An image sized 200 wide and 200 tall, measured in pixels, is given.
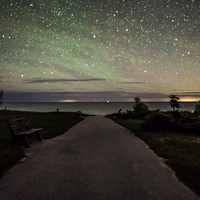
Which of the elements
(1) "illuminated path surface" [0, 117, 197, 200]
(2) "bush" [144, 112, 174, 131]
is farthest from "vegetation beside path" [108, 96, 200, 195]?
(1) "illuminated path surface" [0, 117, 197, 200]

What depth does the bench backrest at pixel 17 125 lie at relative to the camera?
769 centimetres

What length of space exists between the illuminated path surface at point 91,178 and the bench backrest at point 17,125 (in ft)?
6.41

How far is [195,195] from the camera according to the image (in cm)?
369

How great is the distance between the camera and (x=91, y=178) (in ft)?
14.4

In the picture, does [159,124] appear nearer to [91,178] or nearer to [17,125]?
[17,125]

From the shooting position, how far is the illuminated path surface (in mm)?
3662

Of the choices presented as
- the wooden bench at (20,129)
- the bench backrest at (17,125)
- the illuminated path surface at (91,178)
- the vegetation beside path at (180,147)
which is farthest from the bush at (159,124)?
the bench backrest at (17,125)

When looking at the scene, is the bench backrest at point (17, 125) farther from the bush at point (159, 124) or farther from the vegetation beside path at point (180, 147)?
the bush at point (159, 124)

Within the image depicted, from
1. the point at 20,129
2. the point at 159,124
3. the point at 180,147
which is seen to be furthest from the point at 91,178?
the point at 159,124

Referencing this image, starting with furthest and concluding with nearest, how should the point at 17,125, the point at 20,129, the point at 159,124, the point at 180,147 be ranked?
the point at 159,124, the point at 20,129, the point at 17,125, the point at 180,147

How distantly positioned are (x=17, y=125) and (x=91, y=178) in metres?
5.03

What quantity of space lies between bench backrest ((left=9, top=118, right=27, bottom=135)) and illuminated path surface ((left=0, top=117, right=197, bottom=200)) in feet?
6.41

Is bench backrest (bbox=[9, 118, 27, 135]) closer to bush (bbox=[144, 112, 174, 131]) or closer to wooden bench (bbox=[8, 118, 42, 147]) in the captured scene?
wooden bench (bbox=[8, 118, 42, 147])

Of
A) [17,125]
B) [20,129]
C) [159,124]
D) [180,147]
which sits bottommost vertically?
[180,147]
